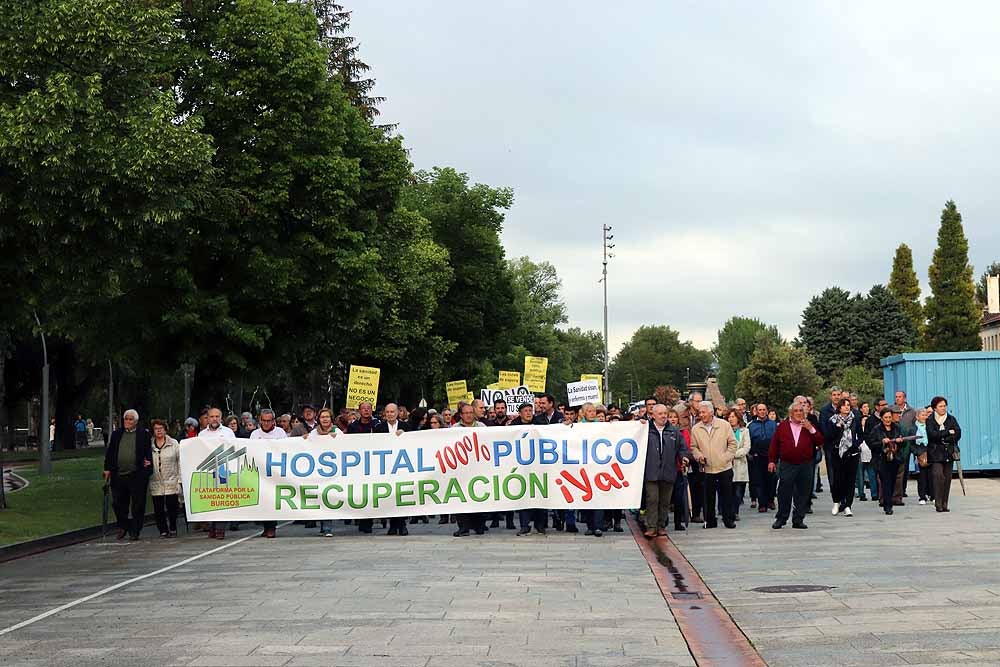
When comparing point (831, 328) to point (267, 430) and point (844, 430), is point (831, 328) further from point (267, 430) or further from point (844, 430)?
point (267, 430)

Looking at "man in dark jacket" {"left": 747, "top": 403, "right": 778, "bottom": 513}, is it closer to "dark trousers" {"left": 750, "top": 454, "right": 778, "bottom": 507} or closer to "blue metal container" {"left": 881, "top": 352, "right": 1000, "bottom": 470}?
"dark trousers" {"left": 750, "top": 454, "right": 778, "bottom": 507}

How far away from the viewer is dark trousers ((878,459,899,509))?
22953mm

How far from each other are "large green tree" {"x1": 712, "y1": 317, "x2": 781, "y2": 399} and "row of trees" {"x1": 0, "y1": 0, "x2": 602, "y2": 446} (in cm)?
10412

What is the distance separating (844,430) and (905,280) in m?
103

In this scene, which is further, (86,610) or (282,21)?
(282,21)

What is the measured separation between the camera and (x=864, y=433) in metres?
24.8

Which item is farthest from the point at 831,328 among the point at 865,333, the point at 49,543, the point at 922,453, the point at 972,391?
the point at 49,543

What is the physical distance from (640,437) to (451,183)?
58.8 meters

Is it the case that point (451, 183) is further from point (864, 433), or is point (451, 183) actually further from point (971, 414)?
point (864, 433)

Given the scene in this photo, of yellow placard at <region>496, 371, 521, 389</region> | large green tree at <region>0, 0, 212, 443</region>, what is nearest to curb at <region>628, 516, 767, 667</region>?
large green tree at <region>0, 0, 212, 443</region>

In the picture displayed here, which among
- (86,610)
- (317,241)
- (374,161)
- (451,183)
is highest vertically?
(451,183)

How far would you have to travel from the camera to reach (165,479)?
2108cm

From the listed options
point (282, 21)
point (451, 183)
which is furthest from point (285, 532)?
point (451, 183)

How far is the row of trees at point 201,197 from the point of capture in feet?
63.3
